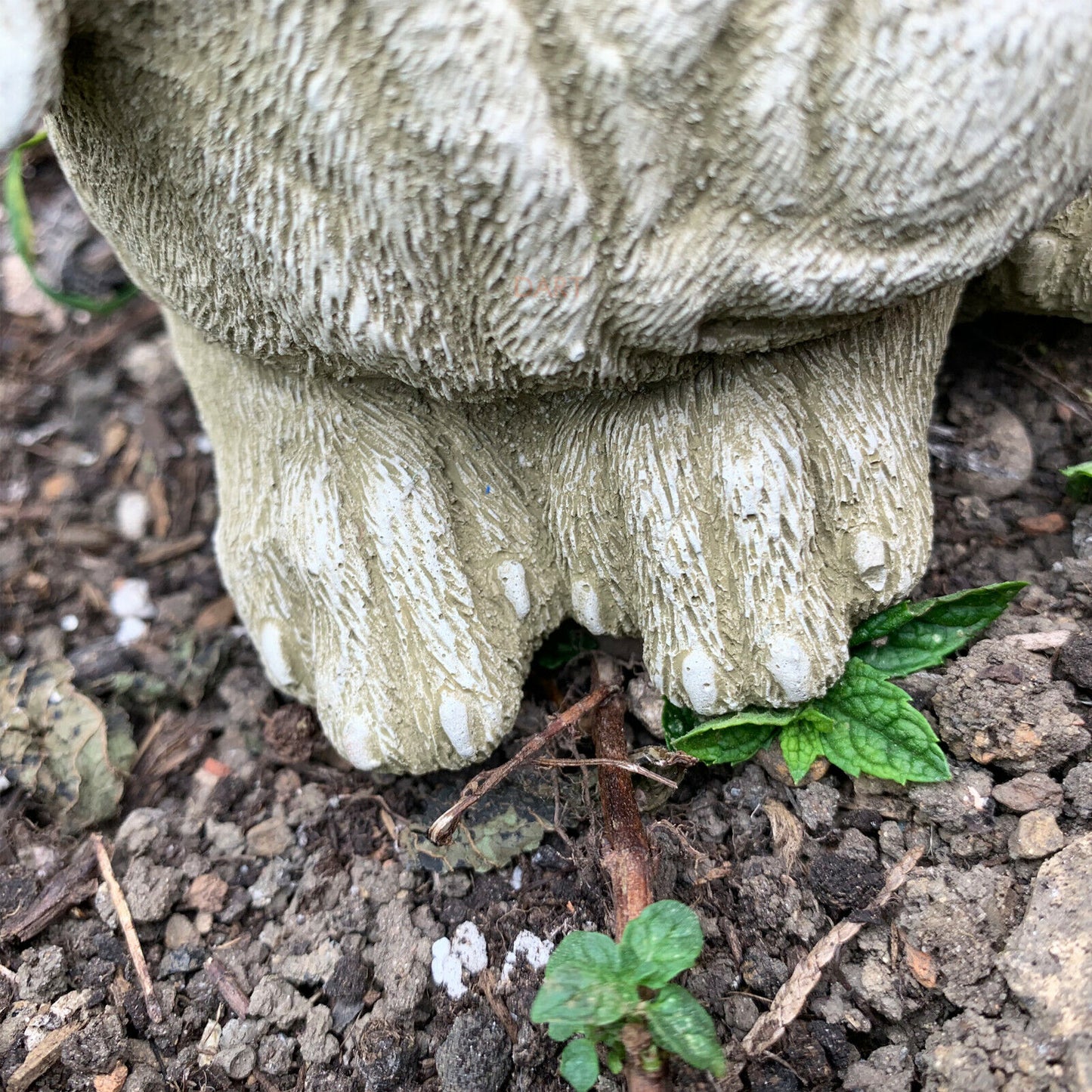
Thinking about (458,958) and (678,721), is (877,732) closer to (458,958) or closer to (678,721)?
(678,721)

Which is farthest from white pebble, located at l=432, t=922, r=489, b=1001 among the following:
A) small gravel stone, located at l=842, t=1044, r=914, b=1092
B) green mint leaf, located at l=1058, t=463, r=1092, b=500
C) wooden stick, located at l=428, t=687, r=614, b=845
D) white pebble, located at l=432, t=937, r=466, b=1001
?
green mint leaf, located at l=1058, t=463, r=1092, b=500

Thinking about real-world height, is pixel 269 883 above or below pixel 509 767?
below

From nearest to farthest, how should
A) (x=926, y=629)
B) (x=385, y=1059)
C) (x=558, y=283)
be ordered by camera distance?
1. (x=558, y=283)
2. (x=385, y=1059)
3. (x=926, y=629)

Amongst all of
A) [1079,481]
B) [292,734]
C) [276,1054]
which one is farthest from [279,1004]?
[1079,481]

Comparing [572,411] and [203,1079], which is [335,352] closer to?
[572,411]

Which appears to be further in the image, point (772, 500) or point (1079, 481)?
point (1079, 481)

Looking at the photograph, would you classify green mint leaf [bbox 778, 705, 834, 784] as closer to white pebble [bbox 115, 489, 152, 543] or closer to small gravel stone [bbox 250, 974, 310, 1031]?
small gravel stone [bbox 250, 974, 310, 1031]

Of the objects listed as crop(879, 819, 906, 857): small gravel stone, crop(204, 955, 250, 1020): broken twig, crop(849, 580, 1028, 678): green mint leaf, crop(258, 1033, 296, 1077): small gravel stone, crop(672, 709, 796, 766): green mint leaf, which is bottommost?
crop(258, 1033, 296, 1077): small gravel stone

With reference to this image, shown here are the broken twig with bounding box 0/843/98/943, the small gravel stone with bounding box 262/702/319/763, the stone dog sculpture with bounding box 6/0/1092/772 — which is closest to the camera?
the stone dog sculpture with bounding box 6/0/1092/772
